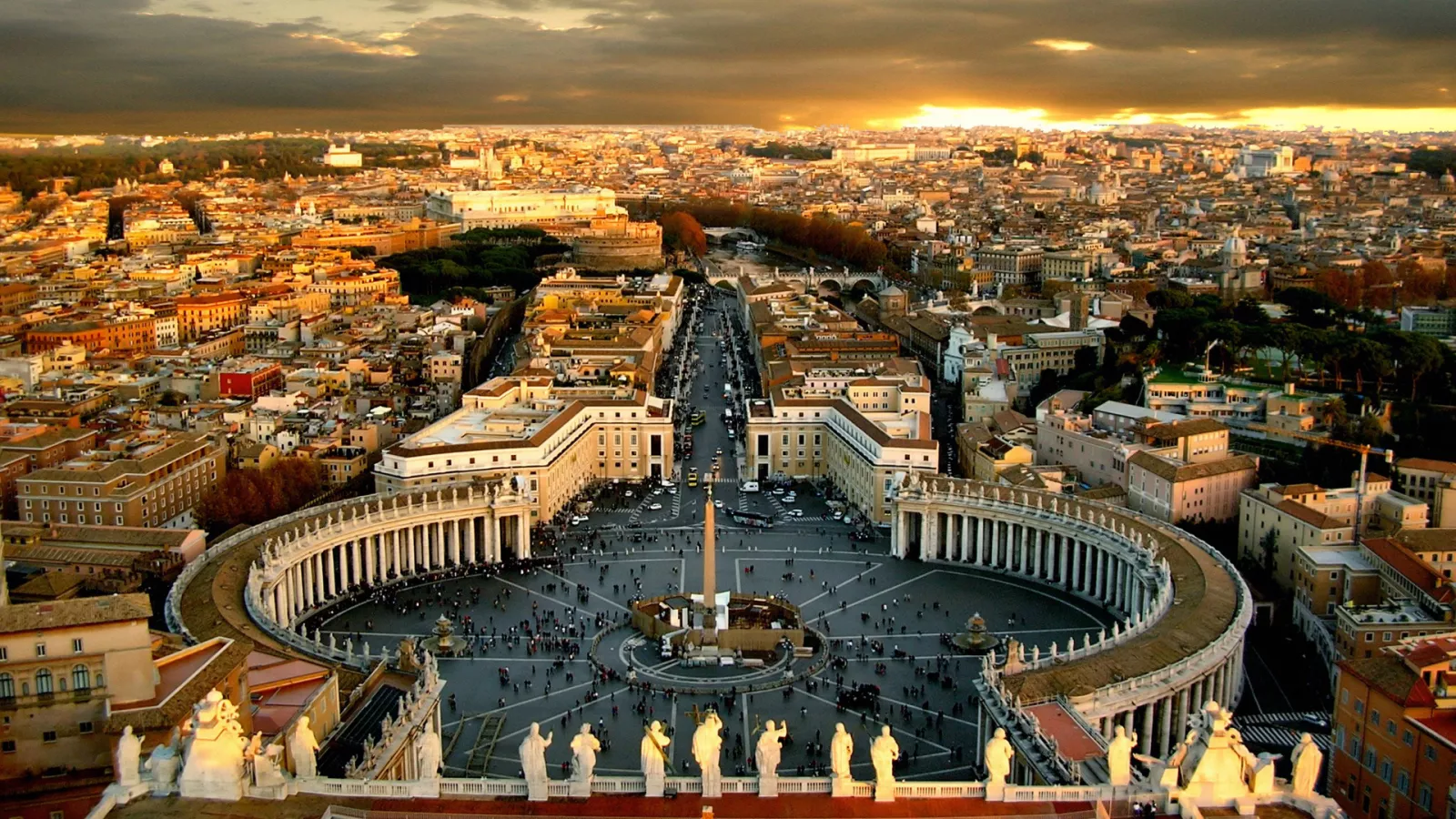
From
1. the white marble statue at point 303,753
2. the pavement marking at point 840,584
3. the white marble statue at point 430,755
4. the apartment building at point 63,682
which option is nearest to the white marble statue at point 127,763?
the white marble statue at point 303,753

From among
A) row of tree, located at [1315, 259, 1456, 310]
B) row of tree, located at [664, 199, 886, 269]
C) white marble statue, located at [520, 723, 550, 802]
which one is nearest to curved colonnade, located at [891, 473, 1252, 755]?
white marble statue, located at [520, 723, 550, 802]

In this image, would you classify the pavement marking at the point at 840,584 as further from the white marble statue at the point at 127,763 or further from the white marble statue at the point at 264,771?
the white marble statue at the point at 127,763

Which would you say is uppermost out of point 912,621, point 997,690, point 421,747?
point 421,747

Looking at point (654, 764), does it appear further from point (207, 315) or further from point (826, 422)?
point (207, 315)

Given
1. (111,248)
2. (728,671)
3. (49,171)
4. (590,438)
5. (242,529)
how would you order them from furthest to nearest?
1. (49,171)
2. (111,248)
3. (590,438)
4. (242,529)
5. (728,671)

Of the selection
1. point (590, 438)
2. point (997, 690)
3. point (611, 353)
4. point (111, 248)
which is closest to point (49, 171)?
point (111, 248)

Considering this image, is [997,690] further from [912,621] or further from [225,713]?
[225,713]
